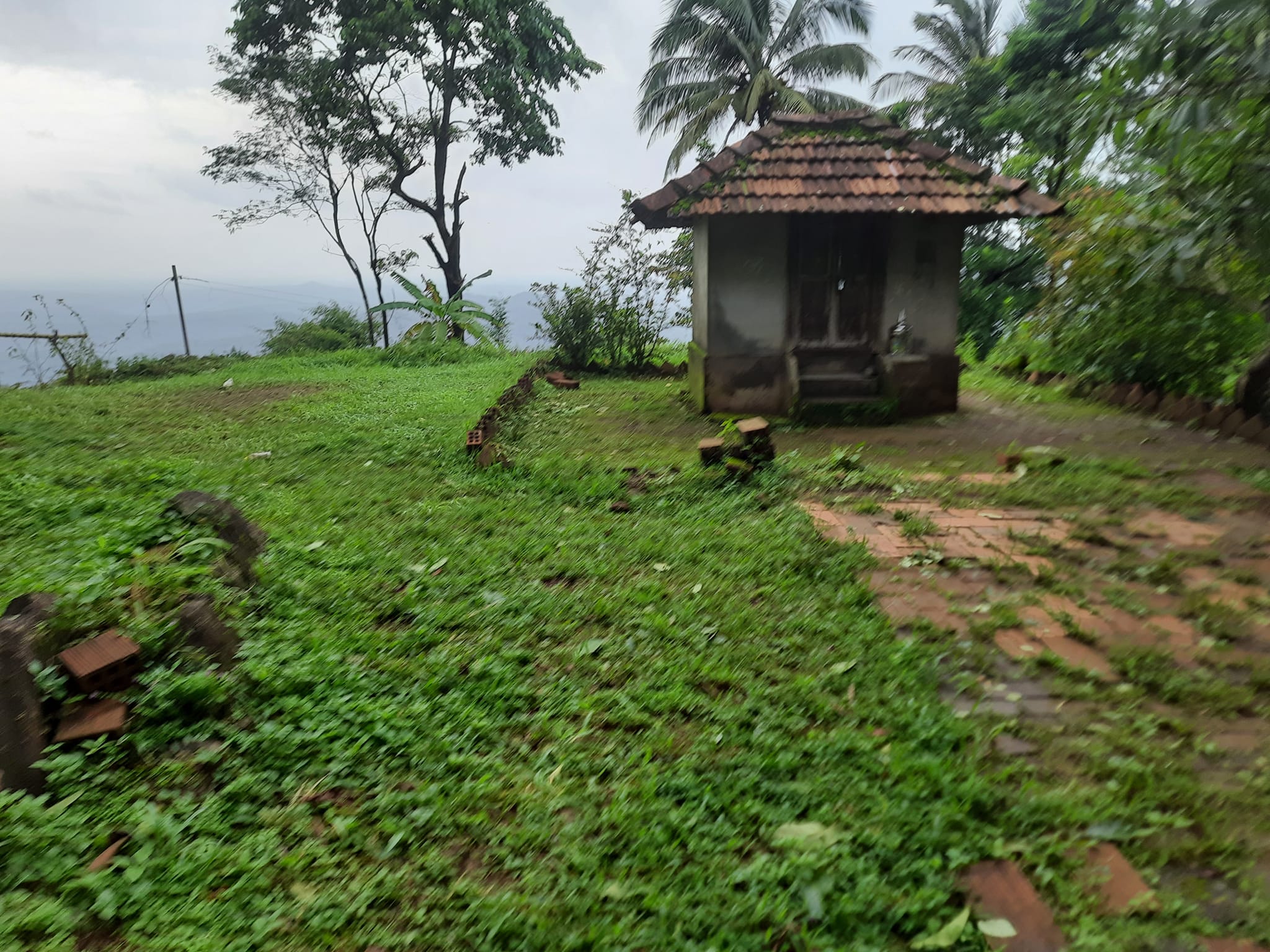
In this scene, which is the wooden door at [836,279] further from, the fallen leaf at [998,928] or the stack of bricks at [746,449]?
the fallen leaf at [998,928]

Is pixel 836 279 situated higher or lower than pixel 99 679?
higher

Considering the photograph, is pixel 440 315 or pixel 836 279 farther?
pixel 440 315

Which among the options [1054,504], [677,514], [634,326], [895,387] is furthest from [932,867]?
[634,326]

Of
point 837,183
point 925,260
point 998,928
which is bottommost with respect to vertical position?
point 998,928

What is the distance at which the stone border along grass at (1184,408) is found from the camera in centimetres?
714

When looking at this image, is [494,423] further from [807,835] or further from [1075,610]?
[807,835]

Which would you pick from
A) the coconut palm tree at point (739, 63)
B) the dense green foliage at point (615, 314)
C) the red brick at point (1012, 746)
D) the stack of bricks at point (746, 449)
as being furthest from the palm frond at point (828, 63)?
the red brick at point (1012, 746)

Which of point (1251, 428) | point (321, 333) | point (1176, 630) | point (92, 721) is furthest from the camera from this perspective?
point (321, 333)

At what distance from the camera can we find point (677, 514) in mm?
5258

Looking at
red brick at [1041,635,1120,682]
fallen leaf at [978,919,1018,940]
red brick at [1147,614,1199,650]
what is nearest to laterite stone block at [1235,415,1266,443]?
red brick at [1147,614,1199,650]

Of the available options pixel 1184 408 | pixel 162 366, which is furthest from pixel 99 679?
pixel 162 366

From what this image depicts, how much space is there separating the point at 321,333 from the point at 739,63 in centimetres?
1239

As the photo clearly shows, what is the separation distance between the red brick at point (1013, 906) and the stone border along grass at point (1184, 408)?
262 inches

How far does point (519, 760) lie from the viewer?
263cm
